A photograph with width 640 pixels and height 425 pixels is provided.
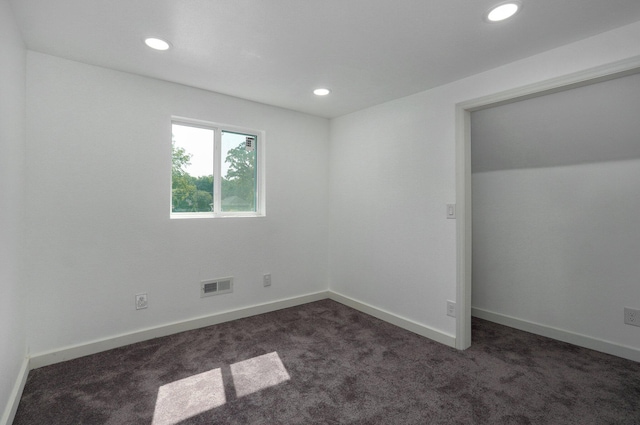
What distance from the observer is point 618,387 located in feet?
6.85

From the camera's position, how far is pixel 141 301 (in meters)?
2.75

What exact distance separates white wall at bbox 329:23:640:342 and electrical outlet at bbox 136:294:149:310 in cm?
221

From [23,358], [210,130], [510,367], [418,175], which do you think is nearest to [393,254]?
[418,175]

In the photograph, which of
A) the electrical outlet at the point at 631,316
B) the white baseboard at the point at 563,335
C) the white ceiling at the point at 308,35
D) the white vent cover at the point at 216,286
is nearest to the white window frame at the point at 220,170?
the white ceiling at the point at 308,35

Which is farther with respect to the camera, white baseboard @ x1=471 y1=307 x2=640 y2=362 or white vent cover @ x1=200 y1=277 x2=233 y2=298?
white vent cover @ x1=200 y1=277 x2=233 y2=298

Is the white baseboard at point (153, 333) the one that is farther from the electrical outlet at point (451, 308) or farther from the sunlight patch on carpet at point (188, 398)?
the electrical outlet at point (451, 308)

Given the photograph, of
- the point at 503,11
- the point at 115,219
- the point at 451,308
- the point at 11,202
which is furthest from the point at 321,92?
the point at 11,202

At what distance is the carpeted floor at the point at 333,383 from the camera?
1807mm

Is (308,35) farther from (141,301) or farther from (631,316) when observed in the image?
(631,316)

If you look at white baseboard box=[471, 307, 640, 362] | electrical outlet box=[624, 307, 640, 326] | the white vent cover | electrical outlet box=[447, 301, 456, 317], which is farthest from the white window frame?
electrical outlet box=[624, 307, 640, 326]

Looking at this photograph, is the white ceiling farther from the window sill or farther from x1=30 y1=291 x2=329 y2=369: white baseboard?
x1=30 y1=291 x2=329 y2=369: white baseboard

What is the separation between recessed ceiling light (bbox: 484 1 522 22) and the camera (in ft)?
5.55

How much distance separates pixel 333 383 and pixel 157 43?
2.71m

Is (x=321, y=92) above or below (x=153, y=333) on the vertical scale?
above
